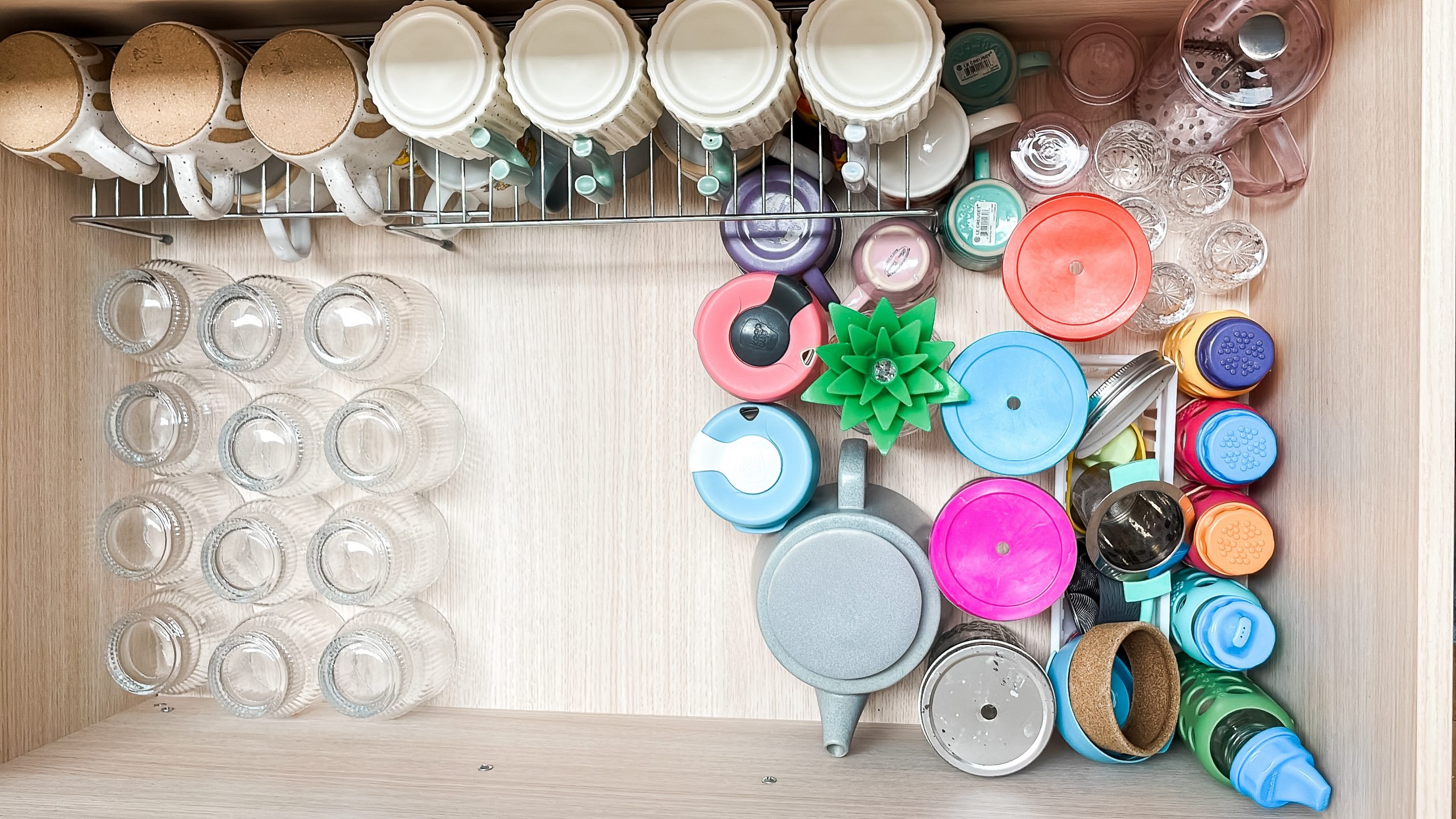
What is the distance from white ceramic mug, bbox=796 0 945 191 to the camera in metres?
0.77

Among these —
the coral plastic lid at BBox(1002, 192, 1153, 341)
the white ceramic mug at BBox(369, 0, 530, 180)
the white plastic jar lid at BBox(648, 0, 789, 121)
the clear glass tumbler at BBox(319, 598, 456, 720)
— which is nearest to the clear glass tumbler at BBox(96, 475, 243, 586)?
the clear glass tumbler at BBox(319, 598, 456, 720)

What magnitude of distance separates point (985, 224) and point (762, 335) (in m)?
0.27

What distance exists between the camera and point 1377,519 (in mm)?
723

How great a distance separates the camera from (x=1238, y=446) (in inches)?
34.4

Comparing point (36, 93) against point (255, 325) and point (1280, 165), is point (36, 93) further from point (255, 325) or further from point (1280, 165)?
point (1280, 165)

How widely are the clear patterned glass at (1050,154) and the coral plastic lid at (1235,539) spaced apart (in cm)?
38

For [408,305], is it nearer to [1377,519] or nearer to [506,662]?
[506,662]

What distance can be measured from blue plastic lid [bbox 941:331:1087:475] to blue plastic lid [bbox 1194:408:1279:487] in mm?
152

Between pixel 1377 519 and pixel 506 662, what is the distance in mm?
936

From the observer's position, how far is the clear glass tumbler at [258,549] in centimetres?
102

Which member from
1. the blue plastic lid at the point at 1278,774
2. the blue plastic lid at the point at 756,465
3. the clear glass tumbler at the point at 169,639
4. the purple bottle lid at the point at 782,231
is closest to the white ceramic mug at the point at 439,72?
the purple bottle lid at the point at 782,231

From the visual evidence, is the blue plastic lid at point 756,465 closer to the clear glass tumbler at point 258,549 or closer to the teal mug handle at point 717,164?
the teal mug handle at point 717,164

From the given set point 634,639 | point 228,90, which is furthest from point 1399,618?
point 228,90

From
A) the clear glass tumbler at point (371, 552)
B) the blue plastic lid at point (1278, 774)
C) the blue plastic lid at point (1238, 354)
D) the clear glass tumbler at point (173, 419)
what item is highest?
the blue plastic lid at point (1238, 354)
